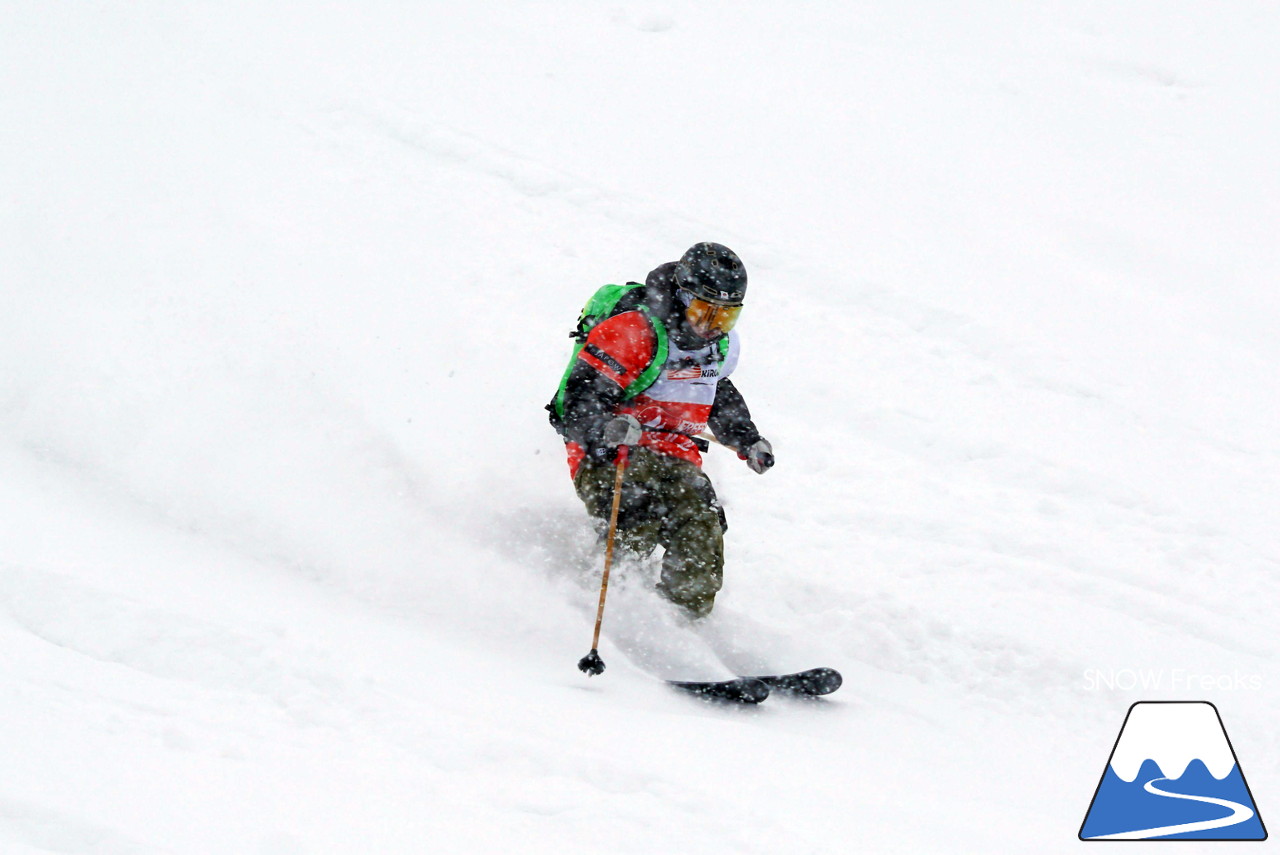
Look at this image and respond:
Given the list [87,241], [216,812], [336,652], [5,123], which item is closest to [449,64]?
[5,123]

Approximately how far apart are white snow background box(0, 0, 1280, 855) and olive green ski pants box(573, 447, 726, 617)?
1.33 feet

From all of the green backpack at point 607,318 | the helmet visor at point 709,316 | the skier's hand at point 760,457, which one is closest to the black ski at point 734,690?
the skier's hand at point 760,457

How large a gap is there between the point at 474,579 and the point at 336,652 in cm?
147

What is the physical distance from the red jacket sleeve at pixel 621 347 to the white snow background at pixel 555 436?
1.35 meters

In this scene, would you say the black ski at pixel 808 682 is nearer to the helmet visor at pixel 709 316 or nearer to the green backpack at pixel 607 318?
the green backpack at pixel 607 318

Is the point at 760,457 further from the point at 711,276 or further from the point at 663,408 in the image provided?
the point at 711,276

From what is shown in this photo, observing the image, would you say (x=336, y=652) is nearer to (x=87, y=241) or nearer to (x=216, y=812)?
(x=216, y=812)

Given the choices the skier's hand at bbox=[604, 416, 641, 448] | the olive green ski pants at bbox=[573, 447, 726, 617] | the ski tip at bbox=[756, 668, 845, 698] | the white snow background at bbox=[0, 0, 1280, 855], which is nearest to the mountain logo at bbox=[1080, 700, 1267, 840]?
the white snow background at bbox=[0, 0, 1280, 855]

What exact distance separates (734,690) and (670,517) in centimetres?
99

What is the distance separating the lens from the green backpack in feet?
18.3

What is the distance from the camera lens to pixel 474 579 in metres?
6.06

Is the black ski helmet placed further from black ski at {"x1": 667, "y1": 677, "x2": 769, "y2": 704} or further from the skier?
black ski at {"x1": 667, "y1": 677, "x2": 769, "y2": 704}

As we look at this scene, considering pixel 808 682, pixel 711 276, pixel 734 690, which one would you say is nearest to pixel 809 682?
pixel 808 682

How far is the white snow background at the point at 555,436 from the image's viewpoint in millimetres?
3926
